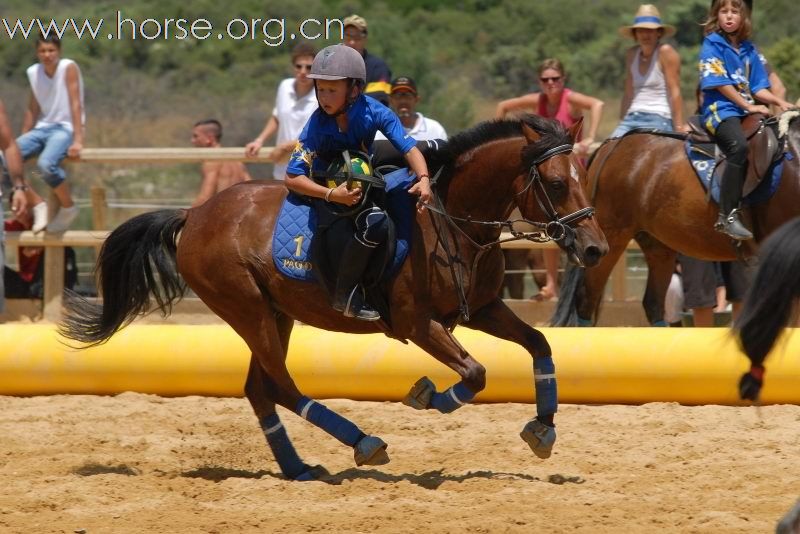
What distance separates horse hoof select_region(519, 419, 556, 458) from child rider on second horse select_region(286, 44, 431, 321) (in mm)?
973

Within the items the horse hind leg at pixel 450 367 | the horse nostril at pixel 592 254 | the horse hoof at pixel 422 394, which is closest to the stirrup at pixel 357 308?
the horse hind leg at pixel 450 367

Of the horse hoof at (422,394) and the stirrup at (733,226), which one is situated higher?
the stirrup at (733,226)

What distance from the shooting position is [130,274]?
7.43 m

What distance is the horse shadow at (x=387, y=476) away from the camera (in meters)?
6.62

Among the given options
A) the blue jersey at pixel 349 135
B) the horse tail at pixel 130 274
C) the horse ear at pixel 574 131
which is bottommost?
the horse tail at pixel 130 274

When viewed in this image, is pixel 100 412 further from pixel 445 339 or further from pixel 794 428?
pixel 794 428

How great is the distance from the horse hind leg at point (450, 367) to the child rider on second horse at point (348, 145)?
0.31 metres

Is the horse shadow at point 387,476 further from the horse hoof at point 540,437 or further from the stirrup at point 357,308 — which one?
the stirrup at point 357,308

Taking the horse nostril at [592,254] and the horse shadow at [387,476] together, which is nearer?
the horse nostril at [592,254]

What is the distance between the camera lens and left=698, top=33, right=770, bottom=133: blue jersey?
8883mm

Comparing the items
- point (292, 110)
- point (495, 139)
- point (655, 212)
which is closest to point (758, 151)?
point (655, 212)

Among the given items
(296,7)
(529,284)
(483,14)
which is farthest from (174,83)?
(529,284)

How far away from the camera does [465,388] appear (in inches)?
257

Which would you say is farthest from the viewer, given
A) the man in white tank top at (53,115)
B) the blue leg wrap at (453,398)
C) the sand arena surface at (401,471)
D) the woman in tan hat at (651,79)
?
the man in white tank top at (53,115)
